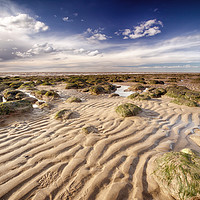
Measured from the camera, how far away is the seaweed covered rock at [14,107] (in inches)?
180

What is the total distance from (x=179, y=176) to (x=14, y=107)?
586 cm

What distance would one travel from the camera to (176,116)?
15.3 ft

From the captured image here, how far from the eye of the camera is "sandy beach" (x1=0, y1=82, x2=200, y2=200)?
70.3 inches

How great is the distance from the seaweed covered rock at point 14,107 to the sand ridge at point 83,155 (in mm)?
1006

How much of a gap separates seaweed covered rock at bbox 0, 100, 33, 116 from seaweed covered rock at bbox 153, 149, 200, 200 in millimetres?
5306

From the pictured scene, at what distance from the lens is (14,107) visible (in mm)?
4844

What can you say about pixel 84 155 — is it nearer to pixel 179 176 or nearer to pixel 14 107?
pixel 179 176

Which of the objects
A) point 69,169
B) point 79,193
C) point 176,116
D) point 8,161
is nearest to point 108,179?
point 79,193

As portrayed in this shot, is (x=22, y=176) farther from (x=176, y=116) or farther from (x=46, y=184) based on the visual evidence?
(x=176, y=116)

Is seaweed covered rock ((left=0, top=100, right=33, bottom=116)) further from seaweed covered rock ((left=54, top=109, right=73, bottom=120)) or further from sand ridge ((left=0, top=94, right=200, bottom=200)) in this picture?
seaweed covered rock ((left=54, top=109, right=73, bottom=120))

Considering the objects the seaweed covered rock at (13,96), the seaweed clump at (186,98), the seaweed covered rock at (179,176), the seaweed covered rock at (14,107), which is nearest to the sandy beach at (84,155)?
the seaweed covered rock at (179,176)

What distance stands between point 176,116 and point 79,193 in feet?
15.1

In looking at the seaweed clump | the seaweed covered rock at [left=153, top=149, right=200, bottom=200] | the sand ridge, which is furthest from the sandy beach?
the seaweed clump

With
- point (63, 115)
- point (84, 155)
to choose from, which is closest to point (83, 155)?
point (84, 155)
